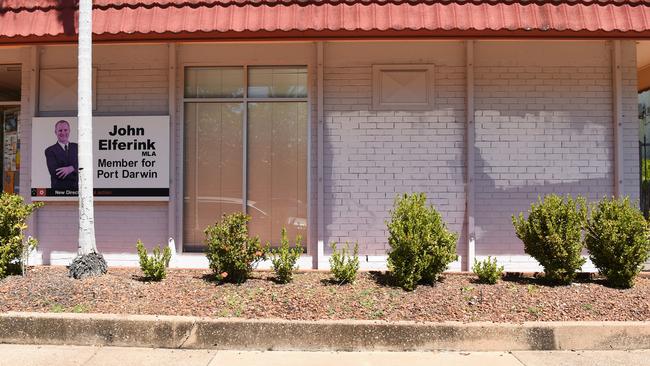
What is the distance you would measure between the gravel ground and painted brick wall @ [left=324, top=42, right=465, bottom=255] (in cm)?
147

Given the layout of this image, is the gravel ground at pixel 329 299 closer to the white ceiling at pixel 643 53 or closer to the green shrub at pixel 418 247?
the green shrub at pixel 418 247

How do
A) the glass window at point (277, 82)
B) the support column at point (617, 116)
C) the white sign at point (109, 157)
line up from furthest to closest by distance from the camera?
the glass window at point (277, 82) < the white sign at point (109, 157) < the support column at point (617, 116)

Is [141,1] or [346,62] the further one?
[346,62]

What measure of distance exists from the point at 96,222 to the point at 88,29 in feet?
9.45

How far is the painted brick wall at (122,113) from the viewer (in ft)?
25.8

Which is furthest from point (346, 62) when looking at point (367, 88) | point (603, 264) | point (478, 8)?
Result: point (603, 264)

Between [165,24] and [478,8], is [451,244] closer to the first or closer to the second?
[478,8]

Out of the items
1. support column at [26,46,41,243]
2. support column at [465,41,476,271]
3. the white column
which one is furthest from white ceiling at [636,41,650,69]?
support column at [26,46,41,243]

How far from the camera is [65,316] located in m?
5.23

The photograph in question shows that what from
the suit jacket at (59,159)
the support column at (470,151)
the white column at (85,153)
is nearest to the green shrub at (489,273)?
the support column at (470,151)

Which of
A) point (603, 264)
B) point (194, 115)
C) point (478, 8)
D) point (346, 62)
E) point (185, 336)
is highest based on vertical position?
point (478, 8)

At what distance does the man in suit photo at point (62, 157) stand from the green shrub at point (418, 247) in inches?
188

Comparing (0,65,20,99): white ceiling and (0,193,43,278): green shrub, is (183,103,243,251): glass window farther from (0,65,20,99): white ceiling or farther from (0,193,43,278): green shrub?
(0,65,20,99): white ceiling

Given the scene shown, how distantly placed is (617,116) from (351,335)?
512 centimetres
